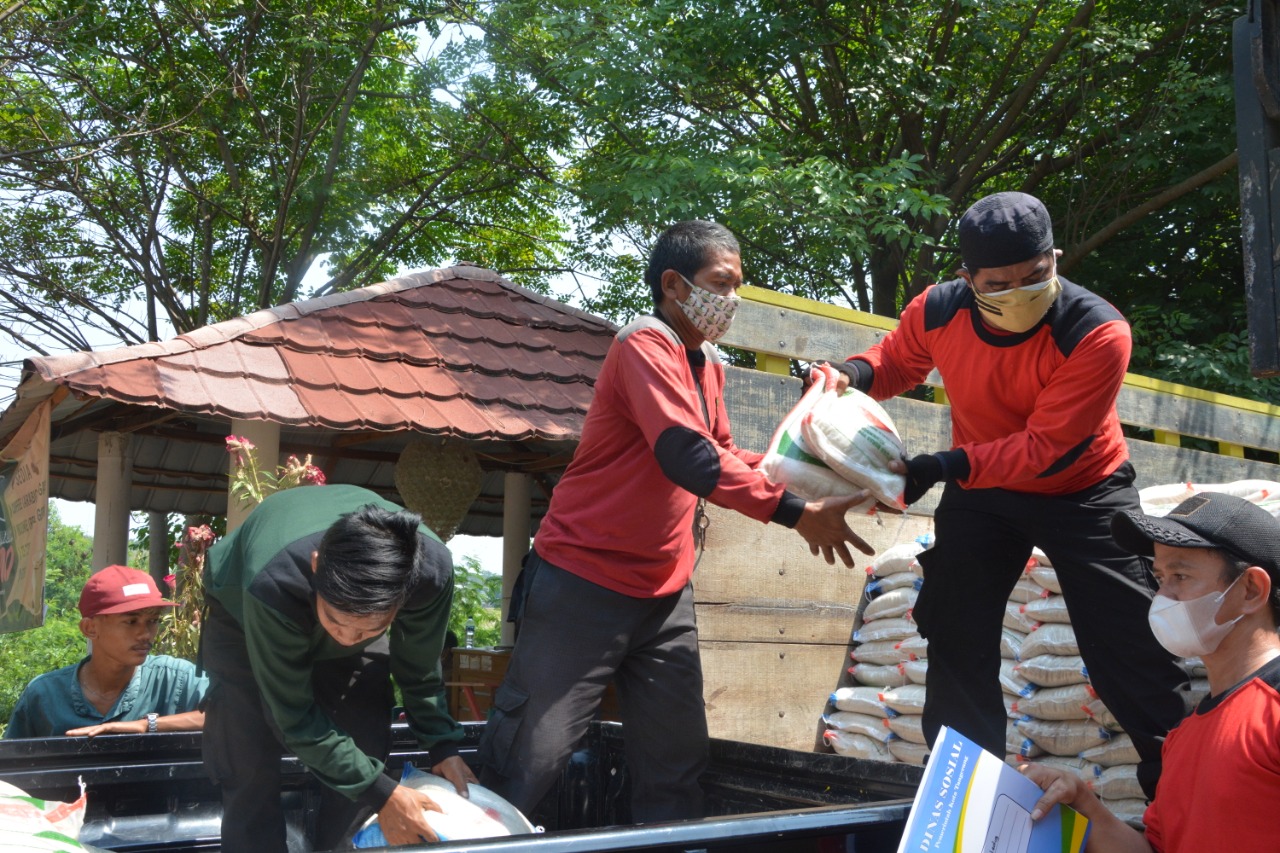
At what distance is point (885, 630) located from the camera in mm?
4285

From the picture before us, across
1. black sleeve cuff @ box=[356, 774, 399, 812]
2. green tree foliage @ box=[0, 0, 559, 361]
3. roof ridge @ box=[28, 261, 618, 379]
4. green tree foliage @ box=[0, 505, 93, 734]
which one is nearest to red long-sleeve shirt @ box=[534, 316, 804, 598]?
black sleeve cuff @ box=[356, 774, 399, 812]

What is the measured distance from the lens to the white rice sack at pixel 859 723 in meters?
4.11

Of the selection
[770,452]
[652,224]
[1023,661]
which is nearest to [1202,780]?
Result: [770,452]

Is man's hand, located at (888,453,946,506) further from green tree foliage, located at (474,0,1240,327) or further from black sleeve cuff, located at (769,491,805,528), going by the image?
green tree foliage, located at (474,0,1240,327)

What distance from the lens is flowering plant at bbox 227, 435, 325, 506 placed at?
5.70 metres

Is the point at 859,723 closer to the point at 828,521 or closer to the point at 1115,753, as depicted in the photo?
the point at 1115,753

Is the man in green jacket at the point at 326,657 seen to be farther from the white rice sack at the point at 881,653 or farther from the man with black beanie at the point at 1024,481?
the white rice sack at the point at 881,653

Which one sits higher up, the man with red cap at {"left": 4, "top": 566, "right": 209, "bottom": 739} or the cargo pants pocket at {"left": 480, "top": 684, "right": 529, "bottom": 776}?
the cargo pants pocket at {"left": 480, "top": 684, "right": 529, "bottom": 776}

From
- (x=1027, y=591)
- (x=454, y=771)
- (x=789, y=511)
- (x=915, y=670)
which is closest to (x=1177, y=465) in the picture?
(x=1027, y=591)

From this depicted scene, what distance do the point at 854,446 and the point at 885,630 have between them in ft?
5.25

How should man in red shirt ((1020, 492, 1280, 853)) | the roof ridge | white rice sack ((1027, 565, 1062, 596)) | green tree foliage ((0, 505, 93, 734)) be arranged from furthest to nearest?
green tree foliage ((0, 505, 93, 734)), the roof ridge, white rice sack ((1027, 565, 1062, 596)), man in red shirt ((1020, 492, 1280, 853))

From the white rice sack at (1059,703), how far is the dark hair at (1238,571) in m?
1.50

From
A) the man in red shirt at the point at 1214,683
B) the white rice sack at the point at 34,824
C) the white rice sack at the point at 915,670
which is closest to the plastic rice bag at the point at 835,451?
the man in red shirt at the point at 1214,683

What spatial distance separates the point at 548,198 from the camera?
14914 mm
